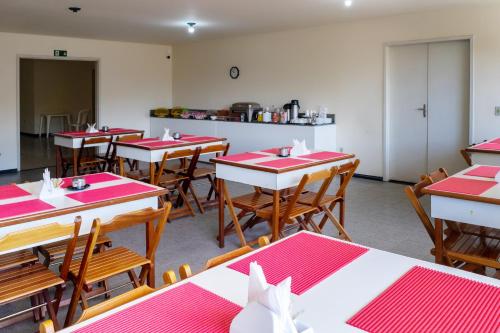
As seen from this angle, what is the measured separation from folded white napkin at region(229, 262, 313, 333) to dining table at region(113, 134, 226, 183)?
389 cm

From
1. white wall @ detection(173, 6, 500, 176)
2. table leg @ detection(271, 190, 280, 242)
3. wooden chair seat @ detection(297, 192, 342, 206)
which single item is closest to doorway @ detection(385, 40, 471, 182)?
white wall @ detection(173, 6, 500, 176)

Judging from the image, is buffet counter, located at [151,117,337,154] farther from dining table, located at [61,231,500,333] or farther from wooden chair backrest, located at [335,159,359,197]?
dining table, located at [61,231,500,333]

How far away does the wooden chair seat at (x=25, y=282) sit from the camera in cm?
212

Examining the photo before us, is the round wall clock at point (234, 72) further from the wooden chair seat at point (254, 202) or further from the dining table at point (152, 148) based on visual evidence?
the wooden chair seat at point (254, 202)

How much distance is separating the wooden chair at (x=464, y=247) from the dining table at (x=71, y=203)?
1.53 metres

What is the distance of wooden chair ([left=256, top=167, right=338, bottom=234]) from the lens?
3.41 m

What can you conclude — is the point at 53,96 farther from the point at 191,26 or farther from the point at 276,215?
the point at 276,215

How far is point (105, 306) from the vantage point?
1.30 meters

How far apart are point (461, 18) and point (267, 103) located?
340cm

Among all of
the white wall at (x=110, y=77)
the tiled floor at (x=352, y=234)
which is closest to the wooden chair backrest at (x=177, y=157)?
the tiled floor at (x=352, y=234)

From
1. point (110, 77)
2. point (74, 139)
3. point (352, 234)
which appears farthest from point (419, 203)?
point (110, 77)

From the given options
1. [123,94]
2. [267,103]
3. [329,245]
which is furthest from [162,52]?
[329,245]

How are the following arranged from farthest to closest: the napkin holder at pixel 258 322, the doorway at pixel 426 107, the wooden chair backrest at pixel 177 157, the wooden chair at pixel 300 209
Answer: the doorway at pixel 426 107, the wooden chair backrest at pixel 177 157, the wooden chair at pixel 300 209, the napkin holder at pixel 258 322

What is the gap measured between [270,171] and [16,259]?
5.92 ft
